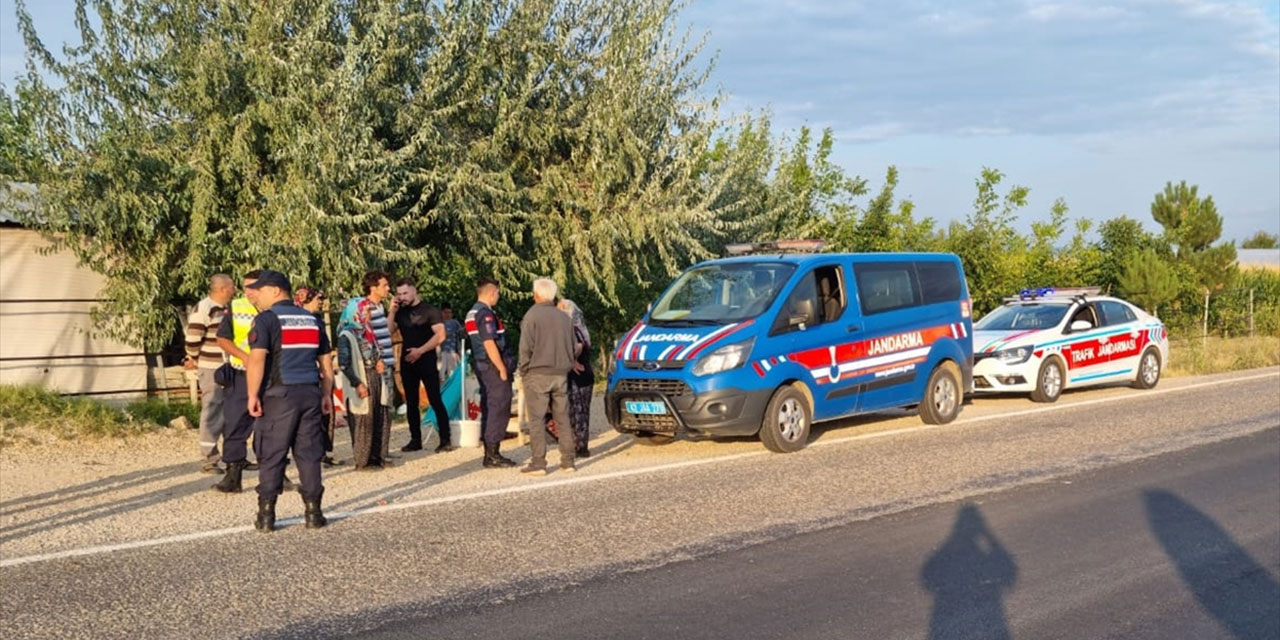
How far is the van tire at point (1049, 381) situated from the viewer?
1784 centimetres

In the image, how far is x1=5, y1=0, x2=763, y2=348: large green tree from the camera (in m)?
15.9

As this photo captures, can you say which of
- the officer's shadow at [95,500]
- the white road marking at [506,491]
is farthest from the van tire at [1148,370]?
the officer's shadow at [95,500]

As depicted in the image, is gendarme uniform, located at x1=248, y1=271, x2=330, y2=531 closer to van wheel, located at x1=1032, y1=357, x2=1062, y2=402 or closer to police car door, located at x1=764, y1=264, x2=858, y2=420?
police car door, located at x1=764, y1=264, x2=858, y2=420

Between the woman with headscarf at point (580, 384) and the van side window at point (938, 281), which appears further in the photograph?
the van side window at point (938, 281)

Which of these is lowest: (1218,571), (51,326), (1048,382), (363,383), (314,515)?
(1218,571)

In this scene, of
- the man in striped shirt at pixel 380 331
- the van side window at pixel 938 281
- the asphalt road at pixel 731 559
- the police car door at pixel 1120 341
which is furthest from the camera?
the police car door at pixel 1120 341

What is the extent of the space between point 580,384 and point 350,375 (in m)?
2.34

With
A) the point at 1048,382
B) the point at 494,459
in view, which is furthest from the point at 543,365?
the point at 1048,382

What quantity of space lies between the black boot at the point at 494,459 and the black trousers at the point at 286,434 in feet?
10.2

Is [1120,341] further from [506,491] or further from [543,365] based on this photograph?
[506,491]

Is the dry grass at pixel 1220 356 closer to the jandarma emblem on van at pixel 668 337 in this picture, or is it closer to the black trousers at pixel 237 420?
Answer: the jandarma emblem on van at pixel 668 337

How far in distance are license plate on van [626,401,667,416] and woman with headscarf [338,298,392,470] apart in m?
2.43

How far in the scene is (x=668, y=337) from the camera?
41.7 ft

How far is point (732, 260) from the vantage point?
13.8m
